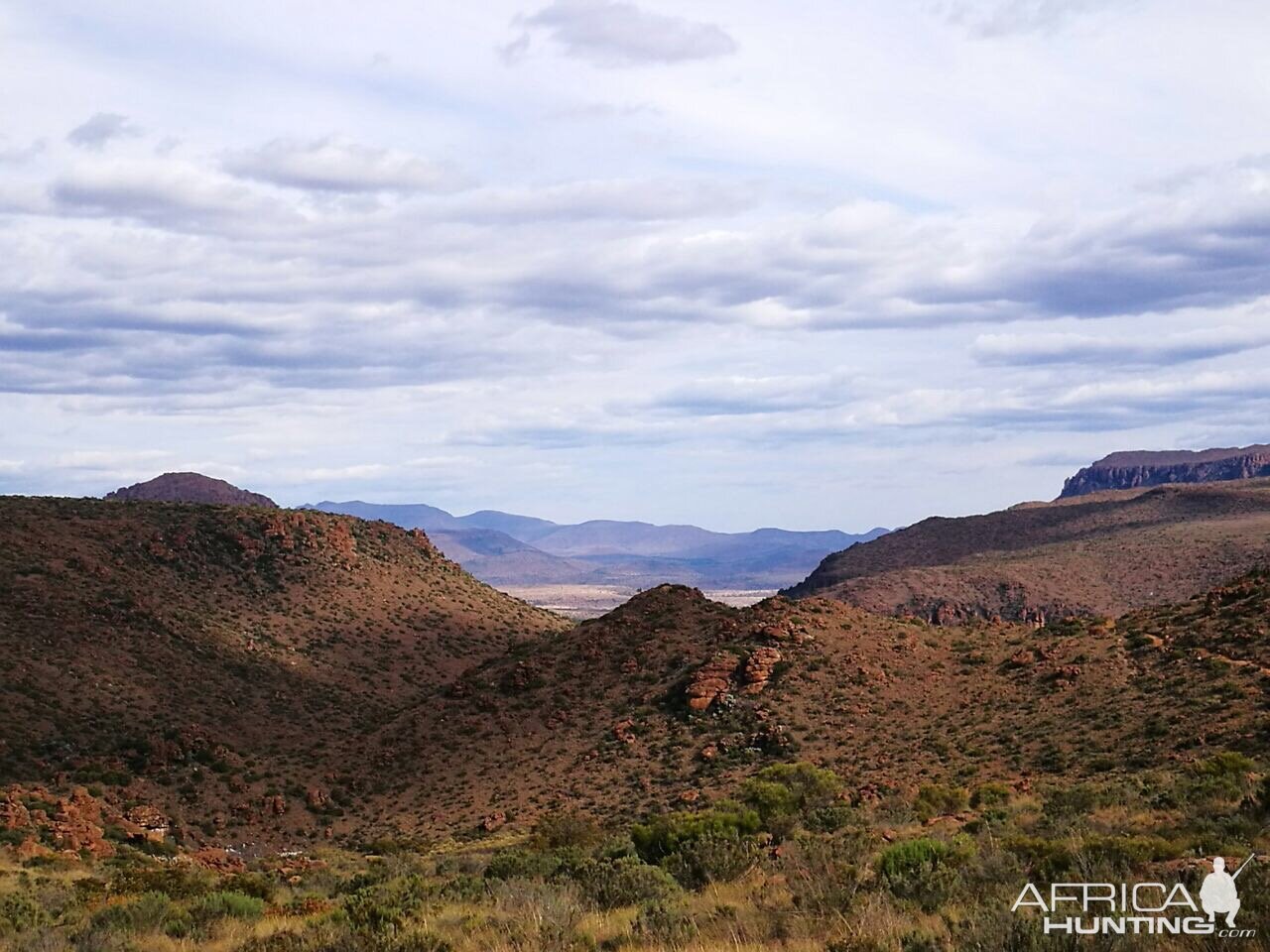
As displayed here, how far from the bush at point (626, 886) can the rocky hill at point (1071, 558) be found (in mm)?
91088

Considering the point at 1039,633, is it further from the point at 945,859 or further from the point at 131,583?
the point at 131,583

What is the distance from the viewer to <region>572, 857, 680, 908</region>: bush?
46.6 feet

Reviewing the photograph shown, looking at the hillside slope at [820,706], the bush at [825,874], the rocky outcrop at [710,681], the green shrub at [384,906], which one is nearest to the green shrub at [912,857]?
the bush at [825,874]

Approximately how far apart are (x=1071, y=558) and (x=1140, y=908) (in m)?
123

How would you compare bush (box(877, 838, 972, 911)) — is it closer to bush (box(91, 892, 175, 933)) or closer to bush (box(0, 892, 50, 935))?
bush (box(91, 892, 175, 933))

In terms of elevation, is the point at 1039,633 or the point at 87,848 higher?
the point at 1039,633

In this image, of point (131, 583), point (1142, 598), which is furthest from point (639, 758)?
point (1142, 598)

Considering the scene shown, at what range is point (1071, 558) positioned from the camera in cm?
12419

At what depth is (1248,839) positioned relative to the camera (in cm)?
1538

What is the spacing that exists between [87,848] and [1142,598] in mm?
102458

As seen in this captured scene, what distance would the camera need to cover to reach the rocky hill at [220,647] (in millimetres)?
48594

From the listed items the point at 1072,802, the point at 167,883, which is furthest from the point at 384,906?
the point at 1072,802

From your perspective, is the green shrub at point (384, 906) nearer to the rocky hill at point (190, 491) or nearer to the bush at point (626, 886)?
the bush at point (626, 886)

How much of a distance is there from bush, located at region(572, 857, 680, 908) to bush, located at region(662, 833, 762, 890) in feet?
2.16
